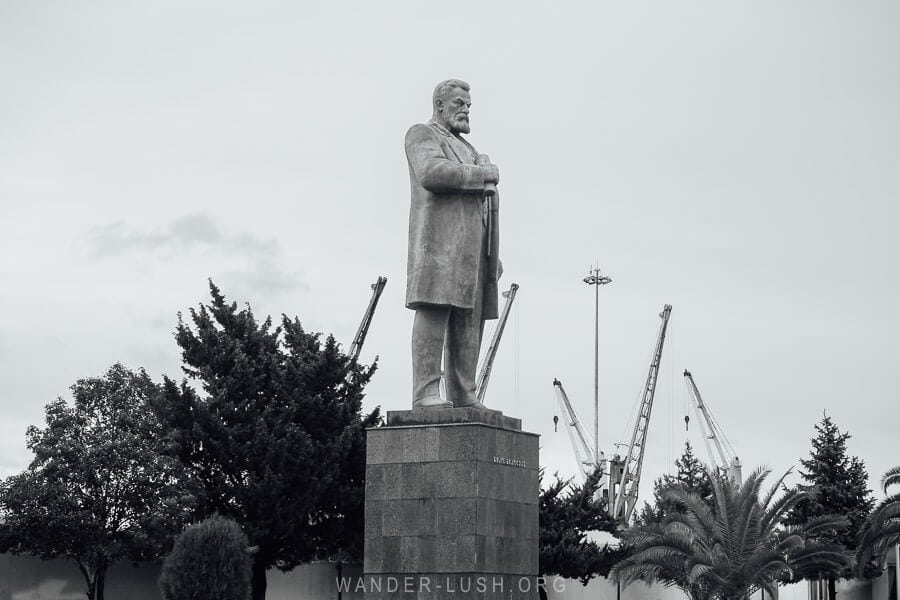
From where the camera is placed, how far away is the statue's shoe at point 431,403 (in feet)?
52.4

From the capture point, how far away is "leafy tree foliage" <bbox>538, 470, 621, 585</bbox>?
4061 centimetres

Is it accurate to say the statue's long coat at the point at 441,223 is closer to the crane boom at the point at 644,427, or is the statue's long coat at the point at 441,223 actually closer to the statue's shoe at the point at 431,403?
the statue's shoe at the point at 431,403

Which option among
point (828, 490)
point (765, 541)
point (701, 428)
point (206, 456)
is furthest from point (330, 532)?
point (701, 428)

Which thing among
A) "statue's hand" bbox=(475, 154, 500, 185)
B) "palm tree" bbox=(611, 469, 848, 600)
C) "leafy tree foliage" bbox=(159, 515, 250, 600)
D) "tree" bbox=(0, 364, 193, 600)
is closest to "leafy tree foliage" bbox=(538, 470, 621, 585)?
"palm tree" bbox=(611, 469, 848, 600)

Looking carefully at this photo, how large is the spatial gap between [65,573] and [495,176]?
23.1 meters

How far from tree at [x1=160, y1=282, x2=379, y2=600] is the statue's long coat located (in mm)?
18989

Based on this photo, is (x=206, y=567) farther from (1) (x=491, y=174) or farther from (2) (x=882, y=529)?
(2) (x=882, y=529)

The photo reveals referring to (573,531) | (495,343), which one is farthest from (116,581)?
(495,343)

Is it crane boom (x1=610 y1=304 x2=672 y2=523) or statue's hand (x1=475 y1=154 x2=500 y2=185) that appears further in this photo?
crane boom (x1=610 y1=304 x2=672 y2=523)

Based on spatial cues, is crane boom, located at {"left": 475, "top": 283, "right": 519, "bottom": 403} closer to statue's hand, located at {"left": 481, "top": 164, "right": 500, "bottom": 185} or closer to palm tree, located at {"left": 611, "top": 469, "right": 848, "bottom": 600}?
palm tree, located at {"left": 611, "top": 469, "right": 848, "bottom": 600}

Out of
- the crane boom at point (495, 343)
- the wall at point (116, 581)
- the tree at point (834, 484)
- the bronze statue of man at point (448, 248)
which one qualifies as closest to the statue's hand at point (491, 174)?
the bronze statue of man at point (448, 248)

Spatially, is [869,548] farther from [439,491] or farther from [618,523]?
[439,491]

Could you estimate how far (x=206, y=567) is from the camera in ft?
64.3

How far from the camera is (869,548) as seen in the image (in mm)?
39031
